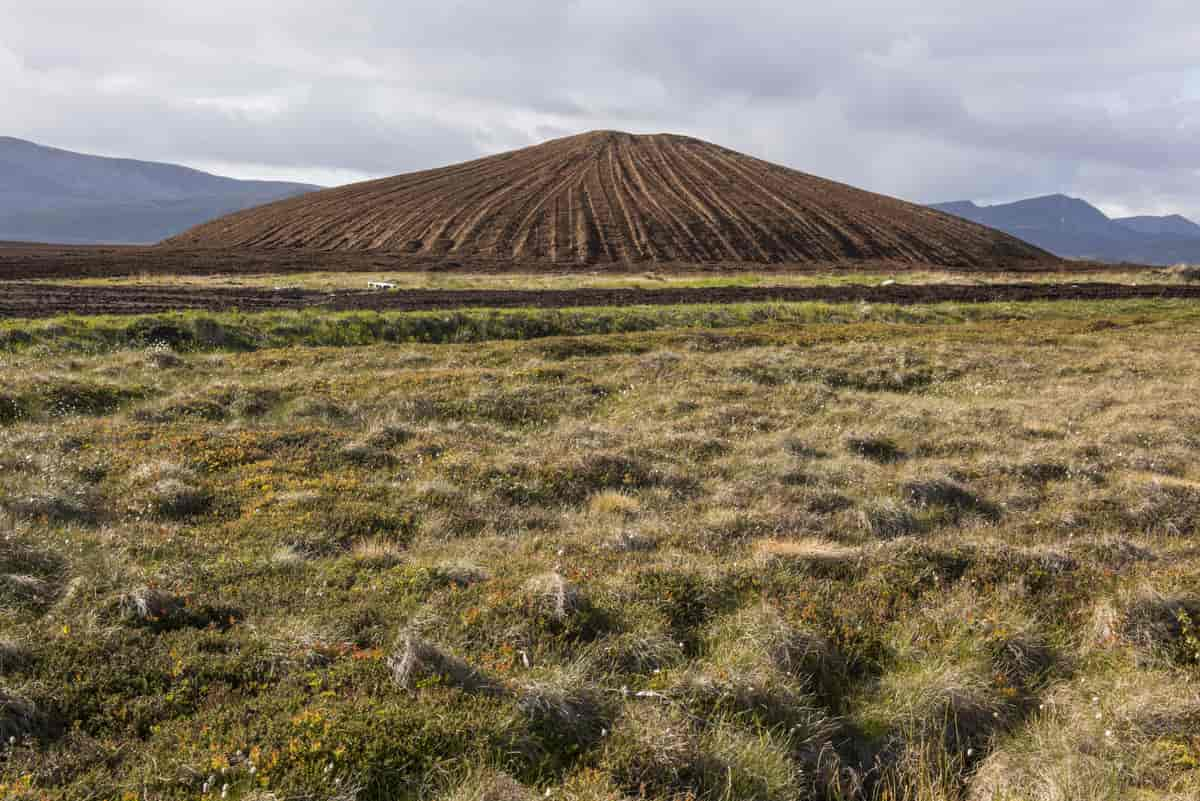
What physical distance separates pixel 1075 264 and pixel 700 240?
4434cm

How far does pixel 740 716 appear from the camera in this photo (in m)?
6.45

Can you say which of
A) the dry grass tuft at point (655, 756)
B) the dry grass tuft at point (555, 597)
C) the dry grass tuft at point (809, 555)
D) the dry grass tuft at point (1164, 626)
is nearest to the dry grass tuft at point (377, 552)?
the dry grass tuft at point (555, 597)

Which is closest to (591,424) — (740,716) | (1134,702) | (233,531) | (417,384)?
(417,384)

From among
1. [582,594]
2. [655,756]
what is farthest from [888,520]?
[655,756]

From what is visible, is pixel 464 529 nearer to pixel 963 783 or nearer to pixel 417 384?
pixel 963 783

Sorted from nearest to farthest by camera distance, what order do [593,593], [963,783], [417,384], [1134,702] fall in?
[963,783] → [1134,702] → [593,593] → [417,384]

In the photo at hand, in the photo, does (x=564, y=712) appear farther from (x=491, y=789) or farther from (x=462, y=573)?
(x=462, y=573)

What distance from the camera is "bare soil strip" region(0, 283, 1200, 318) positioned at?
27.5 metres

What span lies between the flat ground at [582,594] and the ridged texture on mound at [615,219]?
49.3m

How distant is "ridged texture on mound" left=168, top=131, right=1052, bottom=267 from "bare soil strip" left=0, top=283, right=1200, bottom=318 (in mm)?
26256

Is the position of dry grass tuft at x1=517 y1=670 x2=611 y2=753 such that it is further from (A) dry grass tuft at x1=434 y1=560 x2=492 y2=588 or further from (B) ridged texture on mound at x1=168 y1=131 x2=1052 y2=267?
(B) ridged texture on mound at x1=168 y1=131 x2=1052 y2=267

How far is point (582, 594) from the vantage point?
8.00 metres

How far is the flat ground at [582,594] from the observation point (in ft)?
19.0

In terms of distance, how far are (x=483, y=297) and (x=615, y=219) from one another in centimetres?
4512
